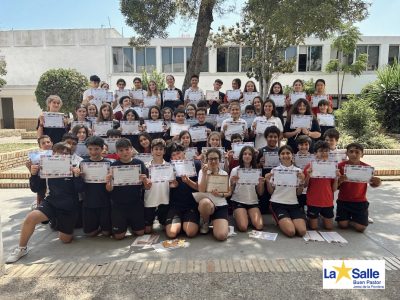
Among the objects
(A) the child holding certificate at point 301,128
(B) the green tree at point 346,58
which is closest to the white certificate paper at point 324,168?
(A) the child holding certificate at point 301,128

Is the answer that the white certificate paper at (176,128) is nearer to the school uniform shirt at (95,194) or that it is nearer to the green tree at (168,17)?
the school uniform shirt at (95,194)

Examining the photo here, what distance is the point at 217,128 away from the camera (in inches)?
300

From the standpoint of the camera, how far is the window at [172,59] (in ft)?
89.2

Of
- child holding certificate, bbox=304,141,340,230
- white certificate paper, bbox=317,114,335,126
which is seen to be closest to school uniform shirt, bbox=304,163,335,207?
child holding certificate, bbox=304,141,340,230

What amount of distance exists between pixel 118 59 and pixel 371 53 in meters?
20.1

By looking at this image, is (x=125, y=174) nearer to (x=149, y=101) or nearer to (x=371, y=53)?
(x=149, y=101)

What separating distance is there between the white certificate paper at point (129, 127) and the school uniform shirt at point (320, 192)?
332 centimetres

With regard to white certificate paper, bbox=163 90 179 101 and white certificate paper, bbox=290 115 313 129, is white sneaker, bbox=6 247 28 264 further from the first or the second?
white certificate paper, bbox=290 115 313 129

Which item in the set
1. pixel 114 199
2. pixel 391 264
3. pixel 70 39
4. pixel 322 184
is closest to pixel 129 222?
pixel 114 199

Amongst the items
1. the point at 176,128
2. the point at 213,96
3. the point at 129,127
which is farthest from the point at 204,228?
the point at 213,96

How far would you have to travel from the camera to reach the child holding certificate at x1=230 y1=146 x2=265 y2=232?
5.52 m

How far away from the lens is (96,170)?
16.8 feet

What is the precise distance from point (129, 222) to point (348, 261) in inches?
121

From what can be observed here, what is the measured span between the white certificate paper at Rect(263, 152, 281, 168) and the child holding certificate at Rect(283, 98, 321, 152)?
1.05m
